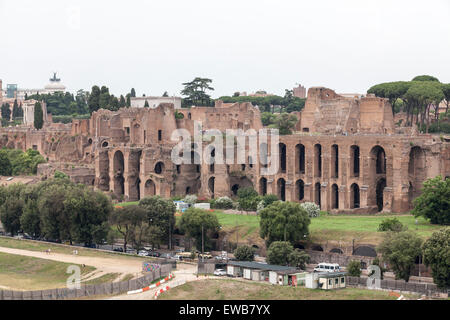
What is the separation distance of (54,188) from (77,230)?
7522 millimetres

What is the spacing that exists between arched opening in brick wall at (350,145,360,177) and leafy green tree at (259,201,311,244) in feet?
44.9

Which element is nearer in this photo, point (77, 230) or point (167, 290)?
point (167, 290)

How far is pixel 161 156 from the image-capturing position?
8656 cm

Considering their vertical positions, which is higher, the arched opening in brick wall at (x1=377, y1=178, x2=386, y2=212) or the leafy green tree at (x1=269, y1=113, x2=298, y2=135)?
the leafy green tree at (x1=269, y1=113, x2=298, y2=135)

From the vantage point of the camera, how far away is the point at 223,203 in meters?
79.1

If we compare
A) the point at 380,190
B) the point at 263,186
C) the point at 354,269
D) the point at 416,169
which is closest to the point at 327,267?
the point at 354,269

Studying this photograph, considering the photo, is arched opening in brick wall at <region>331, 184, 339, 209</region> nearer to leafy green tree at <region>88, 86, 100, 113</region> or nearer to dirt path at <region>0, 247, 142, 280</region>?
dirt path at <region>0, 247, 142, 280</region>

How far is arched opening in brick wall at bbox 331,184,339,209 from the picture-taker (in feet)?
253

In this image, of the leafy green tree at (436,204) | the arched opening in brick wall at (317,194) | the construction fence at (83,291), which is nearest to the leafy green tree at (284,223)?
the leafy green tree at (436,204)

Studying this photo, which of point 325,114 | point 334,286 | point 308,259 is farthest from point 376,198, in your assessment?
point 334,286

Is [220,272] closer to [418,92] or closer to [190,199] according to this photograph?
[190,199]

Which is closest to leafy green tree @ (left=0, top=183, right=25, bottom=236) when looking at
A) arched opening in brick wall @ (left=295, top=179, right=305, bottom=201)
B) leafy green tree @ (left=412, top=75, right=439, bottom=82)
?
arched opening in brick wall @ (left=295, top=179, right=305, bottom=201)

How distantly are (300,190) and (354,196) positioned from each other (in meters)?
6.21
